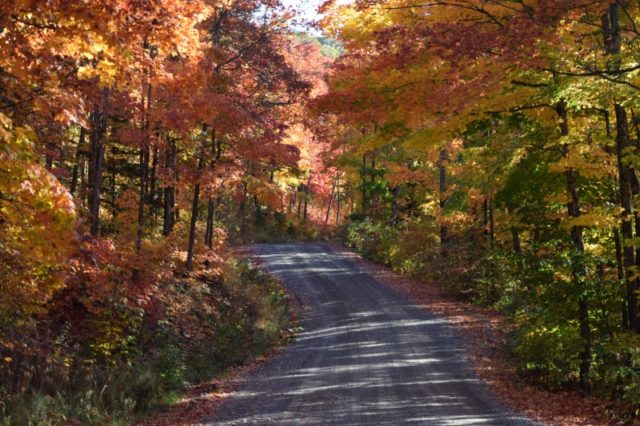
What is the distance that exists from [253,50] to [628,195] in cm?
1296

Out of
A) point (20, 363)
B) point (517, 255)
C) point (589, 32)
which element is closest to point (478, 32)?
point (589, 32)

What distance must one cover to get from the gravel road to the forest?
1475mm

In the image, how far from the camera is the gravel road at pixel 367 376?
31.8 feet

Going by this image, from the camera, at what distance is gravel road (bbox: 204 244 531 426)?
9.69m

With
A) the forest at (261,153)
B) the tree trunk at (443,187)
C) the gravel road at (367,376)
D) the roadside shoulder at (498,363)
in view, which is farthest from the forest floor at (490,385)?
the tree trunk at (443,187)

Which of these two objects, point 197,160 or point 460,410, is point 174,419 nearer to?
point 460,410

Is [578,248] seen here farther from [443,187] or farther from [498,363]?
[443,187]

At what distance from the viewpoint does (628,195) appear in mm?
10430

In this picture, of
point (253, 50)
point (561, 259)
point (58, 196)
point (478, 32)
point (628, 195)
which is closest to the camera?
point (58, 196)

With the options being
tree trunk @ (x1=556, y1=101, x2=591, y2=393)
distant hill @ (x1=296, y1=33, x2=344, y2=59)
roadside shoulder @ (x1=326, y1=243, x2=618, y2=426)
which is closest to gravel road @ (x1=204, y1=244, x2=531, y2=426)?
roadside shoulder @ (x1=326, y1=243, x2=618, y2=426)

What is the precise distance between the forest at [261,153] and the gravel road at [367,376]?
1475mm

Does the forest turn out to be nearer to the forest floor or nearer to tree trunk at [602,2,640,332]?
tree trunk at [602,2,640,332]

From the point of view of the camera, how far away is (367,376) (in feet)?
40.8

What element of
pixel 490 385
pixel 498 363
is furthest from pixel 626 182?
pixel 498 363
